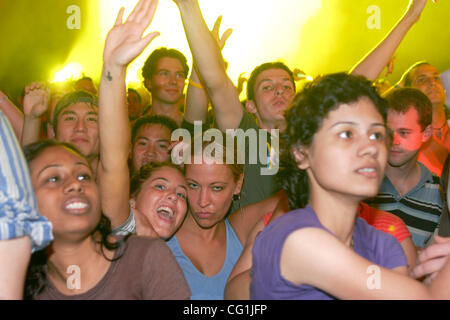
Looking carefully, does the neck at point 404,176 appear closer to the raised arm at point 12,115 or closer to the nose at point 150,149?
the nose at point 150,149

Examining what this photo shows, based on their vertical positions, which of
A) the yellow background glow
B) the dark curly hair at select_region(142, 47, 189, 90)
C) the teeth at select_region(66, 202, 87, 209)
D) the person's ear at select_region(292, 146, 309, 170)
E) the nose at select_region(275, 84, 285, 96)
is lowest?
the teeth at select_region(66, 202, 87, 209)

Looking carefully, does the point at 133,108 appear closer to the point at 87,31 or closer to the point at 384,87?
the point at 87,31

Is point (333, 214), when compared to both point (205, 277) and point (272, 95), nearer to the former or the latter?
point (205, 277)

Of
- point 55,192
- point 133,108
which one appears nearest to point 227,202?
point 55,192

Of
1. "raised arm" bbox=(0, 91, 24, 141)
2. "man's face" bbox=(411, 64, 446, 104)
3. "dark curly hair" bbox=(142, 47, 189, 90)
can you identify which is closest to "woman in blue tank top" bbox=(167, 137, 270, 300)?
"raised arm" bbox=(0, 91, 24, 141)

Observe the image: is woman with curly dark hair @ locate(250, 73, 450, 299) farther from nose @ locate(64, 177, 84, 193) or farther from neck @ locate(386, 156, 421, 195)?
neck @ locate(386, 156, 421, 195)

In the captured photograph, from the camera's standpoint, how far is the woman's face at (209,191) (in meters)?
2.36

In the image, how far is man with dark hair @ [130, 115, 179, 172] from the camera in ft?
9.68

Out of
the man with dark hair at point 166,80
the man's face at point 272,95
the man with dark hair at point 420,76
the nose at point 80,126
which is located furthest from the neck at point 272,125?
the nose at point 80,126

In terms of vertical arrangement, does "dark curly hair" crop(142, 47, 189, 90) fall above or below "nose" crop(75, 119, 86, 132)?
above

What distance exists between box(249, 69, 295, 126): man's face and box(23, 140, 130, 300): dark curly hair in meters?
1.43

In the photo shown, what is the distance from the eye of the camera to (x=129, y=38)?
1834mm

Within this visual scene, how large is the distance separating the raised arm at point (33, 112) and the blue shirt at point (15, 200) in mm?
1546
